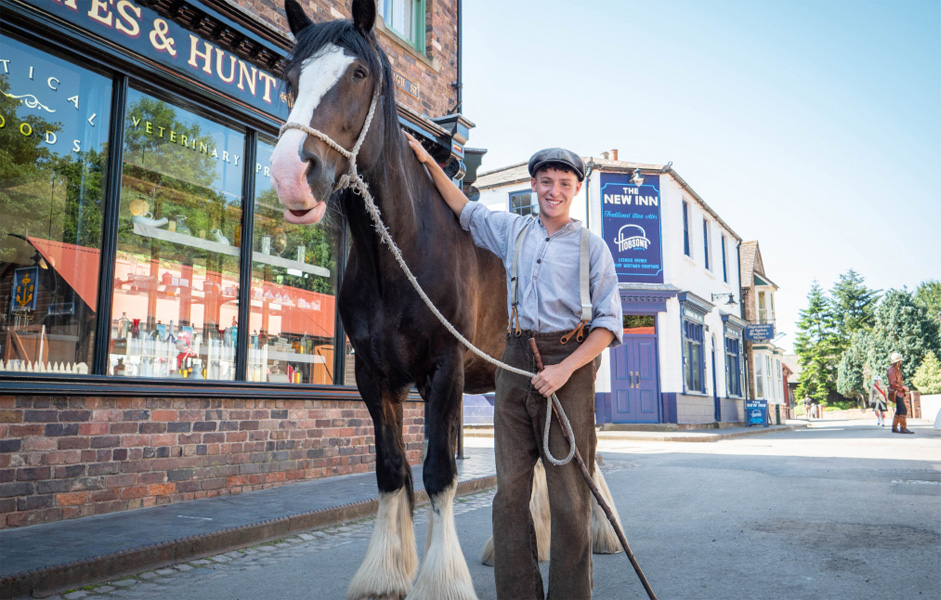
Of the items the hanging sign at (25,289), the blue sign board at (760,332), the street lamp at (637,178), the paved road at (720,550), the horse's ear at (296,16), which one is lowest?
the paved road at (720,550)

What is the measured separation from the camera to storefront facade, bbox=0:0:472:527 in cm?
549

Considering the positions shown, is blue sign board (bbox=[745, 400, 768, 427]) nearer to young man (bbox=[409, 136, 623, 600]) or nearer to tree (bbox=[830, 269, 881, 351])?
young man (bbox=[409, 136, 623, 600])

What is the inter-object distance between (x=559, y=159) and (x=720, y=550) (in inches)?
121

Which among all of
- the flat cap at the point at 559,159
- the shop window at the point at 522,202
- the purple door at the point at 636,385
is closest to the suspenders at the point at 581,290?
the flat cap at the point at 559,159

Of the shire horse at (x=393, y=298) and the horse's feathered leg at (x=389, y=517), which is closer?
the shire horse at (x=393, y=298)

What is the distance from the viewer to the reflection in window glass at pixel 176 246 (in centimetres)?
642

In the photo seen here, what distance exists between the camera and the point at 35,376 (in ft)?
17.2

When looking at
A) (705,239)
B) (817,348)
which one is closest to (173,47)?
(705,239)

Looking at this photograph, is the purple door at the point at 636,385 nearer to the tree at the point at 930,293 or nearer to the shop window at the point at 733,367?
the shop window at the point at 733,367

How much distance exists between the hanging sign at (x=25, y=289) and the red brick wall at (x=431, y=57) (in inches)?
184

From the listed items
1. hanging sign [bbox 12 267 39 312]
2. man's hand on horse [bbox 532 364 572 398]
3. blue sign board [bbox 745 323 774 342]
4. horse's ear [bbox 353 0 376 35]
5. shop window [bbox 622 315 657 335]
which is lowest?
man's hand on horse [bbox 532 364 572 398]

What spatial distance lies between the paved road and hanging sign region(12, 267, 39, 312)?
8.57 feet

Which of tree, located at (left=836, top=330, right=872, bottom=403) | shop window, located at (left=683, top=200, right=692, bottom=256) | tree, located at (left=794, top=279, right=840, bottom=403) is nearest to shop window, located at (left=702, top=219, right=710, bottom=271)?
shop window, located at (left=683, top=200, right=692, bottom=256)

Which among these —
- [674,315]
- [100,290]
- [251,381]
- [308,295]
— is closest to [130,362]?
[100,290]
